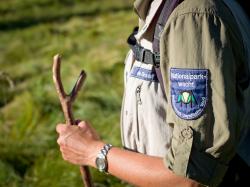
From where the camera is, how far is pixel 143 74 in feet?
6.85

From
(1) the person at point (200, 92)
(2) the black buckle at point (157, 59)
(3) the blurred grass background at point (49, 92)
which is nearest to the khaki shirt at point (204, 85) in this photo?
(1) the person at point (200, 92)

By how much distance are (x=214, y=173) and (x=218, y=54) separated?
346mm

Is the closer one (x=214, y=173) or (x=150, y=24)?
(x=214, y=173)

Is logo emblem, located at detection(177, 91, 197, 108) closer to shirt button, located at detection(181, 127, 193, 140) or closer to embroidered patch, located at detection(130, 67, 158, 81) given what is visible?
shirt button, located at detection(181, 127, 193, 140)

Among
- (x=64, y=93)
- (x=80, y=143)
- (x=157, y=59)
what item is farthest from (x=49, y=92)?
(x=157, y=59)

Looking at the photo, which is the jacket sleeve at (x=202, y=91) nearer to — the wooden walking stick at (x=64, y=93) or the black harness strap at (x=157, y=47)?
the black harness strap at (x=157, y=47)

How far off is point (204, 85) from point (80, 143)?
1.90 feet

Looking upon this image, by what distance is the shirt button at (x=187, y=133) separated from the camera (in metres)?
1.76

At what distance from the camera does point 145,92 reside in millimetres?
2076

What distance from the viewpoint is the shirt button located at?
1764 mm

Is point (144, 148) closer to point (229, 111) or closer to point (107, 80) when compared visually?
point (229, 111)

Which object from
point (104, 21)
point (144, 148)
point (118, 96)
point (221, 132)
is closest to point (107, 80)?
point (118, 96)

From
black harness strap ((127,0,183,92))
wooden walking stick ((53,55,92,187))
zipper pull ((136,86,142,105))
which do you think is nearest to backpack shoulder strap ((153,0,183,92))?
black harness strap ((127,0,183,92))

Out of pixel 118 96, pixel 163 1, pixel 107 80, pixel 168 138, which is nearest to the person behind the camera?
pixel 163 1
